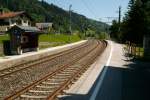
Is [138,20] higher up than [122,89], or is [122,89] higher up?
[138,20]

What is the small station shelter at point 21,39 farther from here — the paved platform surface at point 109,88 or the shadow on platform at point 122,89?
the shadow on platform at point 122,89

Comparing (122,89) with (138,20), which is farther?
(138,20)

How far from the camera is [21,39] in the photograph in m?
36.6

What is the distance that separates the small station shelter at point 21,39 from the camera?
35188 millimetres

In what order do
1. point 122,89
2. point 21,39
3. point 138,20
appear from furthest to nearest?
point 138,20, point 21,39, point 122,89

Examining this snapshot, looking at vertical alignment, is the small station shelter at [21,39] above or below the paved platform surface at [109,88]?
above

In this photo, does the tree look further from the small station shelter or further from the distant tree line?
the small station shelter

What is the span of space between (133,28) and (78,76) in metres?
41.3

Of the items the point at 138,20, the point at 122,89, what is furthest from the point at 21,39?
the point at 138,20

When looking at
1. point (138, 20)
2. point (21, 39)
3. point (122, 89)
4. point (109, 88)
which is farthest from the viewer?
point (138, 20)

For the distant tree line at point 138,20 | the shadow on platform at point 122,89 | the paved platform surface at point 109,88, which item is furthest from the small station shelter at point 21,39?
the distant tree line at point 138,20

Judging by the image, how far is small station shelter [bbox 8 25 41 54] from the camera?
35188 mm

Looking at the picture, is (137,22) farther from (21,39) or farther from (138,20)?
(21,39)

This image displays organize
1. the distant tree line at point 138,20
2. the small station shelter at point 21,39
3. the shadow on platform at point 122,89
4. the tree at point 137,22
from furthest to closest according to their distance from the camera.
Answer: the tree at point 137,22, the distant tree line at point 138,20, the small station shelter at point 21,39, the shadow on platform at point 122,89
